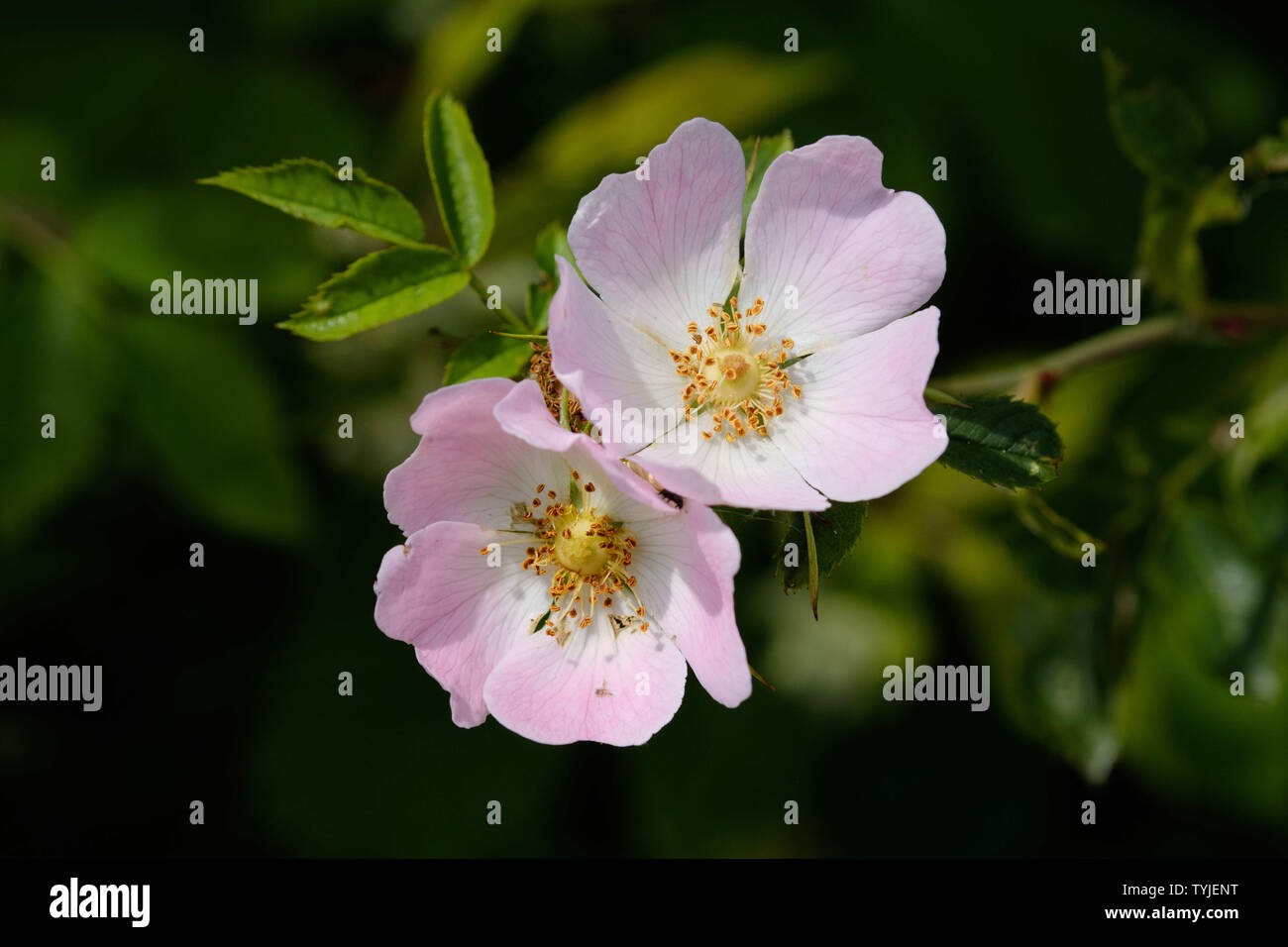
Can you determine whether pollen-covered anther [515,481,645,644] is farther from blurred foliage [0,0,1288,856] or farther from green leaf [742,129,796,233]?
blurred foliage [0,0,1288,856]

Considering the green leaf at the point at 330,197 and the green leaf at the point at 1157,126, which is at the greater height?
the green leaf at the point at 1157,126

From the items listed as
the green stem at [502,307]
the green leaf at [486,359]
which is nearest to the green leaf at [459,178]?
the green stem at [502,307]

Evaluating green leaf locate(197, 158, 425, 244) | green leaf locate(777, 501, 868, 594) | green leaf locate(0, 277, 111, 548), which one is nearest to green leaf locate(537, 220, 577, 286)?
green leaf locate(197, 158, 425, 244)

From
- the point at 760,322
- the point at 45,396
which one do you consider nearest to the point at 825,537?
the point at 760,322

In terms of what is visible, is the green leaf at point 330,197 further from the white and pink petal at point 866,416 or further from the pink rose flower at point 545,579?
the white and pink petal at point 866,416

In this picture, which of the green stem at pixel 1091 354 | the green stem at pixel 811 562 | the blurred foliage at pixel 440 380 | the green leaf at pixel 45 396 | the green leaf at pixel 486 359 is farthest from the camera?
the blurred foliage at pixel 440 380
